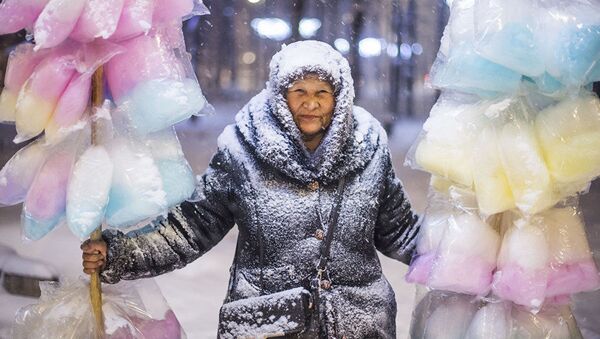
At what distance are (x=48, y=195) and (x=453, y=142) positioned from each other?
1.02 m

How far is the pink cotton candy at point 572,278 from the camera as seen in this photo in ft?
6.79

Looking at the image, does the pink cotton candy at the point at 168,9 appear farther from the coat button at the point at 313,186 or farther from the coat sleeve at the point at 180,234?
the coat button at the point at 313,186

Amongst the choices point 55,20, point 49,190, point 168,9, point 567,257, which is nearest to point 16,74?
point 55,20

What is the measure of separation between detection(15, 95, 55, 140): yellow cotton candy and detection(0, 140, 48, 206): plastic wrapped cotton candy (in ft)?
0.21

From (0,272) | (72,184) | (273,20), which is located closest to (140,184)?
(72,184)

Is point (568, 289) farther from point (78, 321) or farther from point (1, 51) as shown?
point (1, 51)

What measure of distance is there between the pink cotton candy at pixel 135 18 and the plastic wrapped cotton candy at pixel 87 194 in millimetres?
324

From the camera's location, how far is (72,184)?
2023 millimetres

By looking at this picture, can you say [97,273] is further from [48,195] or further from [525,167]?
[525,167]

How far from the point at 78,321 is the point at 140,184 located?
0.41 m

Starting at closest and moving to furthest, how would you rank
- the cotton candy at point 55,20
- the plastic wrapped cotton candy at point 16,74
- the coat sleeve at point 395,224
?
the cotton candy at point 55,20 → the plastic wrapped cotton candy at point 16,74 → the coat sleeve at point 395,224

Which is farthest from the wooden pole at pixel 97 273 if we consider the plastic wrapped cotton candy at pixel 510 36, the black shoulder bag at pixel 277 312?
the plastic wrapped cotton candy at pixel 510 36

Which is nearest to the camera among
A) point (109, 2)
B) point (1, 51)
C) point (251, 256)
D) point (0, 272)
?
point (109, 2)

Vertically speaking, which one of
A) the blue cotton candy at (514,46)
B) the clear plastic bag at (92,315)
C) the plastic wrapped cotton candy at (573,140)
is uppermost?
the blue cotton candy at (514,46)
